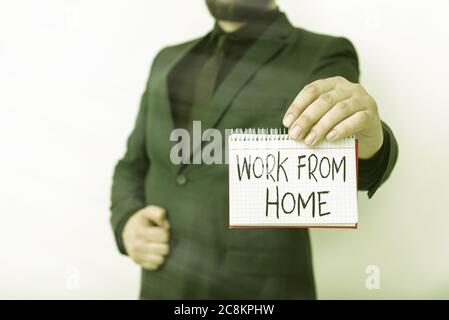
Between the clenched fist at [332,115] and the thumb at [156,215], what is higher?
the clenched fist at [332,115]

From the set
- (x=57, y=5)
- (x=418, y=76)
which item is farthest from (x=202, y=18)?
(x=418, y=76)

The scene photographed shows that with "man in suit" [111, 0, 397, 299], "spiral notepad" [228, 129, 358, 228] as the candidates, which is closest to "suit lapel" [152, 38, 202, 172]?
"man in suit" [111, 0, 397, 299]

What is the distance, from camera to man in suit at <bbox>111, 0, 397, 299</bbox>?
72 centimetres

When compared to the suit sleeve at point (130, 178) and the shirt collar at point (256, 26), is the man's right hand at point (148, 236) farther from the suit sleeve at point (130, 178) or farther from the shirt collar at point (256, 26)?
the shirt collar at point (256, 26)

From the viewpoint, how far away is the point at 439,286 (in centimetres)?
76

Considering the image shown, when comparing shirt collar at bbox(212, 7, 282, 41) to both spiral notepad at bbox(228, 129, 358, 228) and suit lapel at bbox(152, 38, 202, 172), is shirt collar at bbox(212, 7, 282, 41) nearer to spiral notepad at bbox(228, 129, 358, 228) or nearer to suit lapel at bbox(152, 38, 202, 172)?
suit lapel at bbox(152, 38, 202, 172)

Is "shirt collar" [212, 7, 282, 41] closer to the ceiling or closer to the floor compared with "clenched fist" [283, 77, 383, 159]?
closer to the ceiling

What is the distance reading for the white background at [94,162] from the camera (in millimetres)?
768

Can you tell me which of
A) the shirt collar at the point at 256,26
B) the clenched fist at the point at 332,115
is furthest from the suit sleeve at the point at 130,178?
the clenched fist at the point at 332,115

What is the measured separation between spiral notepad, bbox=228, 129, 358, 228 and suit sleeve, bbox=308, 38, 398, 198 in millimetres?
97

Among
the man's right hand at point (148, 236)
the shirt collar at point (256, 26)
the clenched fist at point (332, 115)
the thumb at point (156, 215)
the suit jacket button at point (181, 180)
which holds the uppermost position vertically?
the shirt collar at point (256, 26)

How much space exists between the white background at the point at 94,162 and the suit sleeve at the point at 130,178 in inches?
0.8

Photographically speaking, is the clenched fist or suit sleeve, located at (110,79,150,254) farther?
suit sleeve, located at (110,79,150,254)

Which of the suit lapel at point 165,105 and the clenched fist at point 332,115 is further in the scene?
the suit lapel at point 165,105
